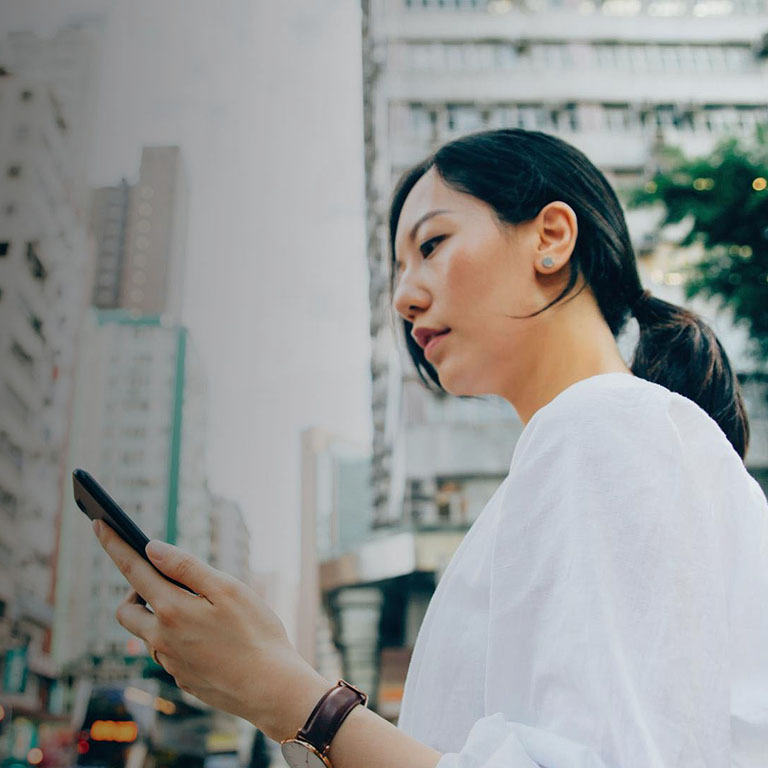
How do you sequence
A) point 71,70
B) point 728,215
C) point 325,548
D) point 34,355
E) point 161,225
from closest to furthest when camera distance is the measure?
point 728,215 < point 71,70 < point 161,225 < point 325,548 < point 34,355

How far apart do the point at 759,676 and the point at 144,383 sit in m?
9.25

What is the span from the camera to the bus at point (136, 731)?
23.8ft

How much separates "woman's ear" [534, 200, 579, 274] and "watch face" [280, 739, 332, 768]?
1.18ft

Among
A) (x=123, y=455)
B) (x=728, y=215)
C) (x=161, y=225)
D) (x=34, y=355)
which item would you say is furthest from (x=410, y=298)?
(x=34, y=355)

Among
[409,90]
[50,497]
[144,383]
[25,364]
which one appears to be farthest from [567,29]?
→ [50,497]

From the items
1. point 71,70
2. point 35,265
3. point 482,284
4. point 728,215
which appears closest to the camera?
point 482,284

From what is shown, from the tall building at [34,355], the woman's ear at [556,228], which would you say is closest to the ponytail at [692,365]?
the woman's ear at [556,228]

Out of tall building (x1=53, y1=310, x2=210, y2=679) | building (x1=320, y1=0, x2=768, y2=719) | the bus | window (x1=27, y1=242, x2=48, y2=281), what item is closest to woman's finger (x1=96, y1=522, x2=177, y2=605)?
tall building (x1=53, y1=310, x2=210, y2=679)

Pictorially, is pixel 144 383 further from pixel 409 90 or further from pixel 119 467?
pixel 409 90

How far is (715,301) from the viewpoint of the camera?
5453 millimetres

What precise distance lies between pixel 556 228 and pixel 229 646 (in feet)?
1.21

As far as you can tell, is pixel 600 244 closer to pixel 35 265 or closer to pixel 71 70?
pixel 71 70

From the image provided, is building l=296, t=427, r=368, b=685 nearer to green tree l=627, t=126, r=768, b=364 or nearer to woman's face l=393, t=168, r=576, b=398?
green tree l=627, t=126, r=768, b=364

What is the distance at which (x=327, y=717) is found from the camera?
12.5 inches
